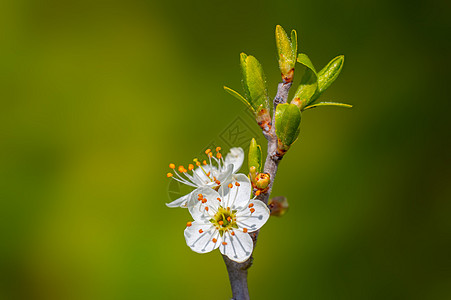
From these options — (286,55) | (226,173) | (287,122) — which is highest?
(286,55)

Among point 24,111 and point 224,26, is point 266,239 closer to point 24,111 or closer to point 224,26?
point 224,26

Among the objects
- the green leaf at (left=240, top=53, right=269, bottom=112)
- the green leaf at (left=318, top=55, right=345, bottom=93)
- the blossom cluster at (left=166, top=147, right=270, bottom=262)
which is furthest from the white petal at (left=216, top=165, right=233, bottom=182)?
the green leaf at (left=318, top=55, right=345, bottom=93)

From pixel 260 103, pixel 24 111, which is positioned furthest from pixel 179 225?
pixel 260 103

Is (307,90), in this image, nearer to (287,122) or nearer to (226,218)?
(287,122)

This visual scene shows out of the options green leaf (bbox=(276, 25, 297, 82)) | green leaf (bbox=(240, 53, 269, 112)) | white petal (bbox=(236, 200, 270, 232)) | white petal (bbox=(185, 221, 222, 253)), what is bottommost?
white petal (bbox=(185, 221, 222, 253))

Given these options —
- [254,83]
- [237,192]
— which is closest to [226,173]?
[237,192]

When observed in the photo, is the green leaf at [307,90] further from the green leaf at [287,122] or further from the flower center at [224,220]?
the flower center at [224,220]

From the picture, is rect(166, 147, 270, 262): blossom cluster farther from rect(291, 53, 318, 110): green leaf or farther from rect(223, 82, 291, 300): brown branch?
rect(291, 53, 318, 110): green leaf

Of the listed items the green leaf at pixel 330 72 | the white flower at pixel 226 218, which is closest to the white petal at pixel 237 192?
the white flower at pixel 226 218
